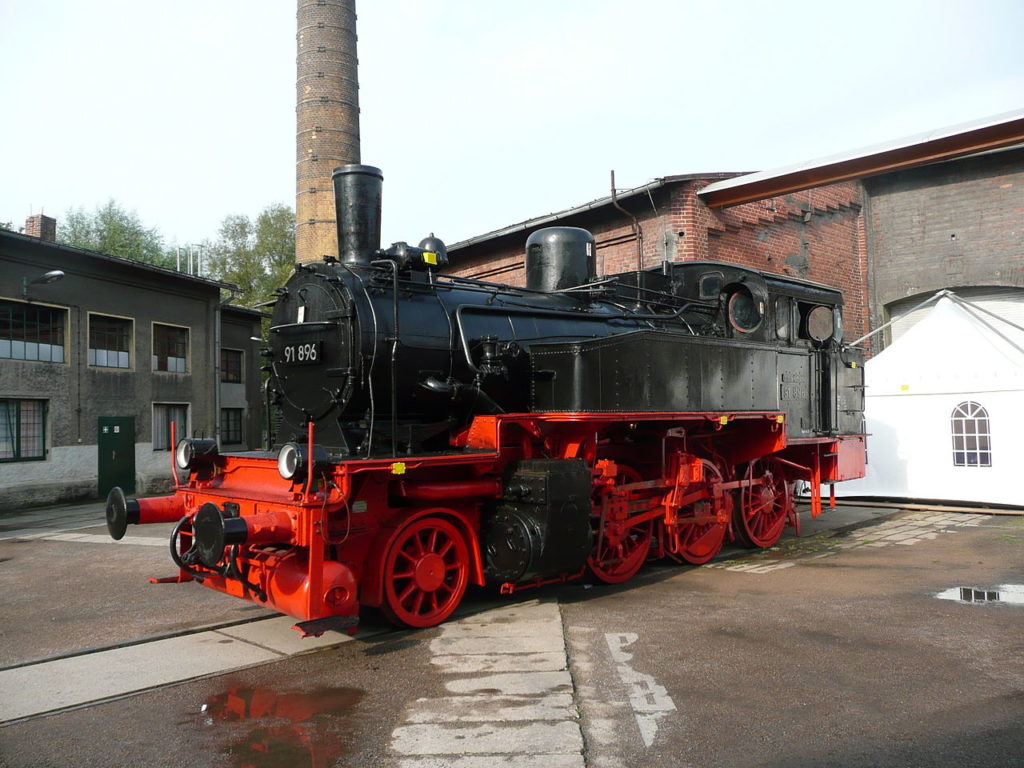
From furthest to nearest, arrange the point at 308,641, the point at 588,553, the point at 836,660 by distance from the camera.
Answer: the point at 588,553, the point at 308,641, the point at 836,660

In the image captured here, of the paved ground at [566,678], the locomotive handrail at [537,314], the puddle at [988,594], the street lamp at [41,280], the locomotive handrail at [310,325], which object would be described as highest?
the street lamp at [41,280]

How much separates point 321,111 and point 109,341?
7412 millimetres

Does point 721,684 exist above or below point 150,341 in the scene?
below

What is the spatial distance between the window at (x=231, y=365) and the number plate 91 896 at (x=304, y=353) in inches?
592

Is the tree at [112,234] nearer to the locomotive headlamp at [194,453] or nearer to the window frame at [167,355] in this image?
the window frame at [167,355]

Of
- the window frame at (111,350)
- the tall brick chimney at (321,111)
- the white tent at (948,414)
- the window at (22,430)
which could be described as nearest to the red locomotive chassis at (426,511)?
the white tent at (948,414)

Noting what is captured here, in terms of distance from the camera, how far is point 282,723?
387cm

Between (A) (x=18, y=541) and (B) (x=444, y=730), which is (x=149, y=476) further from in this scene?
(B) (x=444, y=730)

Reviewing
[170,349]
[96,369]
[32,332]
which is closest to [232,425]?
[170,349]

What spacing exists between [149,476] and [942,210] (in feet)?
58.2

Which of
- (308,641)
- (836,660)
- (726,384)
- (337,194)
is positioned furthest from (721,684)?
(337,194)

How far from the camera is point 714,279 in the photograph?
27.7 feet

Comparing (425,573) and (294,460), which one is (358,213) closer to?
(294,460)

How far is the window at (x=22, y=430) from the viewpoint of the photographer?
14039 mm
